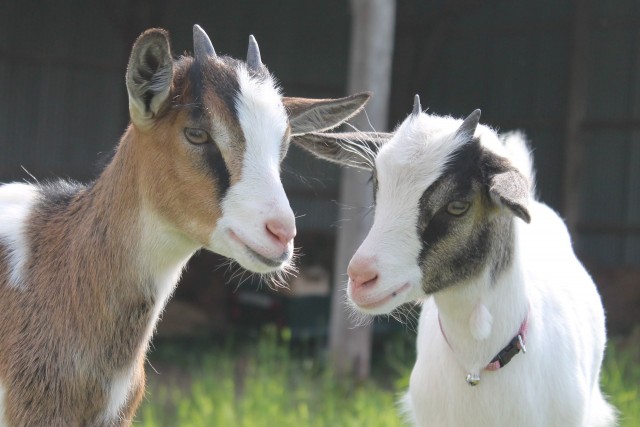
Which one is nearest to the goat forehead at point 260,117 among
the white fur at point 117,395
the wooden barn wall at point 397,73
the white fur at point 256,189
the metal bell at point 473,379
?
the white fur at point 256,189

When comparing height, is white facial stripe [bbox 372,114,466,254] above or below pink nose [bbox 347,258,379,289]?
above

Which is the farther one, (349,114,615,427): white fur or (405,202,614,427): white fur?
(405,202,614,427): white fur

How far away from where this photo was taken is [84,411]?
2.85 m

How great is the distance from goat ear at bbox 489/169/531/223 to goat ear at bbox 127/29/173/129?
3.36 ft

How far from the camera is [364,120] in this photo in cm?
643

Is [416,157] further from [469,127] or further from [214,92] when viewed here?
[214,92]

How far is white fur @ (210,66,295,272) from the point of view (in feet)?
8.57

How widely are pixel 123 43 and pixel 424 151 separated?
752cm

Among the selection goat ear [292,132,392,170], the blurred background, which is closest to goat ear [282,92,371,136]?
goat ear [292,132,392,170]

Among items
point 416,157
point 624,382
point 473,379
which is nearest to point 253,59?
point 416,157

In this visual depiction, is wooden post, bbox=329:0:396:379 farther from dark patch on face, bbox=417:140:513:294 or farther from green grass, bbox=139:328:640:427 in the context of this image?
dark patch on face, bbox=417:140:513:294

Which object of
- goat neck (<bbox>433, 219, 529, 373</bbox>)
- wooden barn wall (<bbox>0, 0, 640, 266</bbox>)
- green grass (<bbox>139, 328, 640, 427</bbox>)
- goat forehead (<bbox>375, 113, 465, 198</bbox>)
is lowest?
green grass (<bbox>139, 328, 640, 427</bbox>)

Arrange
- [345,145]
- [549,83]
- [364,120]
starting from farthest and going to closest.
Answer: [549,83] < [364,120] < [345,145]

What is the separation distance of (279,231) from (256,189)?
16cm
